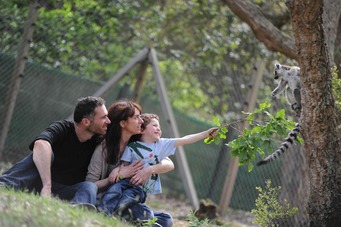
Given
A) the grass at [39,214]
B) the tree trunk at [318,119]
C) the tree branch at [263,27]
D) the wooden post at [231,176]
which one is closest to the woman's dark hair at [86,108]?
the grass at [39,214]

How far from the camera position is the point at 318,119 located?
6.03 m

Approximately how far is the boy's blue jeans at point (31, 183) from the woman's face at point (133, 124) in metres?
0.67

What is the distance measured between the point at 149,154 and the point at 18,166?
1.21 meters

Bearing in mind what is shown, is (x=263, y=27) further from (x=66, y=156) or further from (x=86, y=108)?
(x=66, y=156)

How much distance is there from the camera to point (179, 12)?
14484 millimetres

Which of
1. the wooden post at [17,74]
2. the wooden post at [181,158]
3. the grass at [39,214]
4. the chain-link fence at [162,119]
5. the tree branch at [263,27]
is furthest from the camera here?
the wooden post at [181,158]

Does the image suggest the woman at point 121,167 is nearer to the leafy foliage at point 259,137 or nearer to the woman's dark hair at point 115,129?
the woman's dark hair at point 115,129

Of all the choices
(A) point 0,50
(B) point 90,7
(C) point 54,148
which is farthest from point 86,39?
(C) point 54,148

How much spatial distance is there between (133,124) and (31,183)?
1.08m

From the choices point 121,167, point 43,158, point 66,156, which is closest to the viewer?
point 43,158

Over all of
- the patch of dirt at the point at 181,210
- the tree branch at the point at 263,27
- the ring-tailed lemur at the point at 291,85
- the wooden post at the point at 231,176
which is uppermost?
the tree branch at the point at 263,27

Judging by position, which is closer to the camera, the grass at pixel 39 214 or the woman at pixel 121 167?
the grass at pixel 39 214

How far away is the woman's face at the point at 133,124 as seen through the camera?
628 centimetres

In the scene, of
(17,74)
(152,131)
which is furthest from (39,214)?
(17,74)
